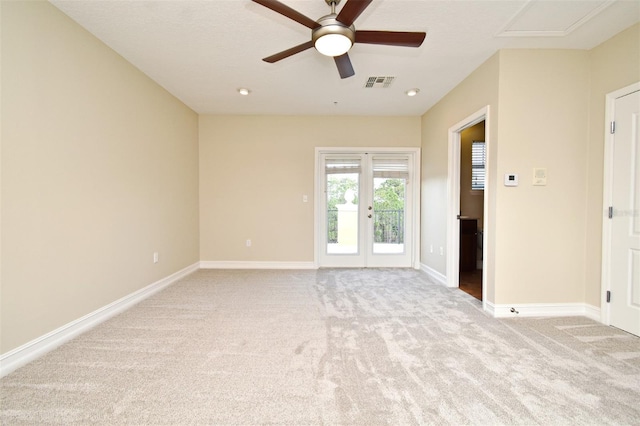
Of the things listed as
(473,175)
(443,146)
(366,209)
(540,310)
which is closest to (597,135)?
(443,146)

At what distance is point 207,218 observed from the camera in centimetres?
455

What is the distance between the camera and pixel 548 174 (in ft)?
8.51

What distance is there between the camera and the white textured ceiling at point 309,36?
203 cm

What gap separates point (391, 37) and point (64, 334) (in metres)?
3.47

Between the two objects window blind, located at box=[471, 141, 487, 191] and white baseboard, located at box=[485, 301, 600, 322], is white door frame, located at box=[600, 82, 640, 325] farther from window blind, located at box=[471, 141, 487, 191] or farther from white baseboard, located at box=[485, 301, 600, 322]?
window blind, located at box=[471, 141, 487, 191]

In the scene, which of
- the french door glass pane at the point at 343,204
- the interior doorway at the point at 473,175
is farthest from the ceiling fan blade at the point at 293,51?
A: the interior doorway at the point at 473,175

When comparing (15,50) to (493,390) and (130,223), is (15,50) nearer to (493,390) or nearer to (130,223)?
(130,223)

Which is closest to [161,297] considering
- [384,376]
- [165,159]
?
[165,159]

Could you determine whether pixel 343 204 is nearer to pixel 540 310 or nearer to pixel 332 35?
pixel 540 310

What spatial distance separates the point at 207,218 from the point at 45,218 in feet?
8.54

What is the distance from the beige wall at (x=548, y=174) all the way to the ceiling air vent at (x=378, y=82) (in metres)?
1.17

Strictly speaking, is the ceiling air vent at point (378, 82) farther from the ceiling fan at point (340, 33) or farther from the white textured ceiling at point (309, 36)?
the ceiling fan at point (340, 33)

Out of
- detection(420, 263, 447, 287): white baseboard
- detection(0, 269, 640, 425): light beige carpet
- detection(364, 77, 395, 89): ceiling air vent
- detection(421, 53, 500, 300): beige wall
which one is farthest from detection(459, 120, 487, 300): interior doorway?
detection(0, 269, 640, 425): light beige carpet

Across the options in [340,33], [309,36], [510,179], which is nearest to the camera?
[340,33]
